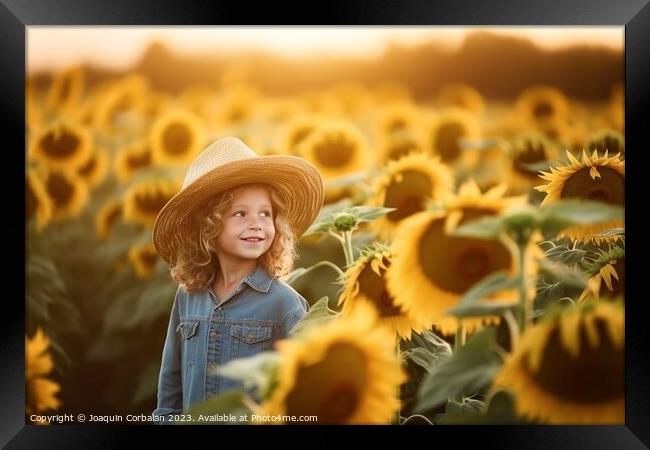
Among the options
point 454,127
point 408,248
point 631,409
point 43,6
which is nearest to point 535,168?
point 454,127

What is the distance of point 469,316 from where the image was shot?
8.79 ft

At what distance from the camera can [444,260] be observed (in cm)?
267

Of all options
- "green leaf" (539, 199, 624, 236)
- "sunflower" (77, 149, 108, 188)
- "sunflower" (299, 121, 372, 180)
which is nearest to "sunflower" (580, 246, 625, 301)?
"green leaf" (539, 199, 624, 236)

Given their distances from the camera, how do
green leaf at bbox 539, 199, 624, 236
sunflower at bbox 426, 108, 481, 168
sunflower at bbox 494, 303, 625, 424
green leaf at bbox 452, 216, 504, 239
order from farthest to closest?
1. sunflower at bbox 426, 108, 481, 168
2. sunflower at bbox 494, 303, 625, 424
3. green leaf at bbox 452, 216, 504, 239
4. green leaf at bbox 539, 199, 624, 236

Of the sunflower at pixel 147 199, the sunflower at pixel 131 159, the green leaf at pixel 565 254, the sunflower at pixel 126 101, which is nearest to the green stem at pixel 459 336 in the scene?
the green leaf at pixel 565 254

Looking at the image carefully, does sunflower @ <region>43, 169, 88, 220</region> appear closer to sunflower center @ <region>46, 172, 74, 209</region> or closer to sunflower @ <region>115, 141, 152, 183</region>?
sunflower center @ <region>46, 172, 74, 209</region>

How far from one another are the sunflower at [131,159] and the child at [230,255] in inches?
7.8

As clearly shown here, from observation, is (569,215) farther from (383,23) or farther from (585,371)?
(383,23)

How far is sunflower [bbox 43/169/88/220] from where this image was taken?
280 cm

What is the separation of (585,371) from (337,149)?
137 centimetres

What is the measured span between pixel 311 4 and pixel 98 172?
1129 mm

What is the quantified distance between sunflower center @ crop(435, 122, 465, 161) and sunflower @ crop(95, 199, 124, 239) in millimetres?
1342

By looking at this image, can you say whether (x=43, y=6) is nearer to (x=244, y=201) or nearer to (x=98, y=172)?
(x=98, y=172)

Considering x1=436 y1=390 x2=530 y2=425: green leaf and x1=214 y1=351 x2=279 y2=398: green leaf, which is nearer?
x1=214 y1=351 x2=279 y2=398: green leaf
